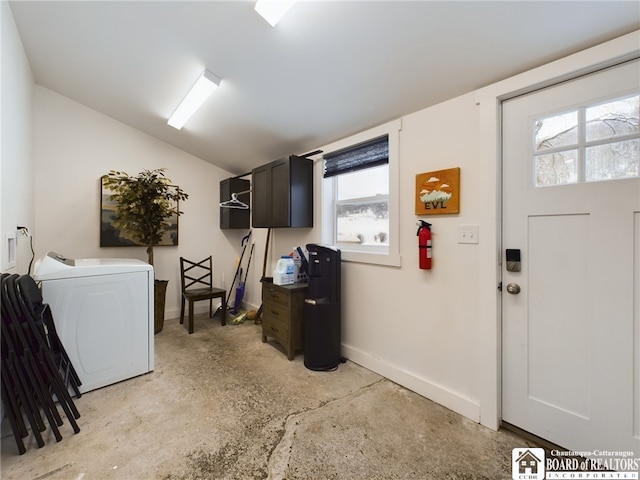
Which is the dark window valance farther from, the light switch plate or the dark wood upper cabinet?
the light switch plate

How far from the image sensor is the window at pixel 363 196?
238 cm

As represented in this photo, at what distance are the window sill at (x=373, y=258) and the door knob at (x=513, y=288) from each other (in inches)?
30.8

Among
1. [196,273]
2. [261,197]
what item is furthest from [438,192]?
[196,273]

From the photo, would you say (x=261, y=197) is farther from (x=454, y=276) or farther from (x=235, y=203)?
(x=454, y=276)

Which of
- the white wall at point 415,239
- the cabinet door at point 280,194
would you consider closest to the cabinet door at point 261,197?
the cabinet door at point 280,194

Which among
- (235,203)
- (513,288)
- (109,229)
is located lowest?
(513,288)

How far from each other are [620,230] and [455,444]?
1.49 meters

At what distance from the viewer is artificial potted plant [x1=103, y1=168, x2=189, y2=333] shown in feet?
10.7

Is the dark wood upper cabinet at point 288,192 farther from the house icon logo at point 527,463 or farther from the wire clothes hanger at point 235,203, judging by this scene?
the house icon logo at point 527,463

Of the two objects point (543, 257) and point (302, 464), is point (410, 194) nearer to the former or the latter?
point (543, 257)

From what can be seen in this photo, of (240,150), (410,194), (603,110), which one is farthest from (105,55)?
(603,110)

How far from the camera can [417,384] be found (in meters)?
2.18

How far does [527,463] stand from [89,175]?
16.4 feet

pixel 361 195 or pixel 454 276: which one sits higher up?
pixel 361 195
